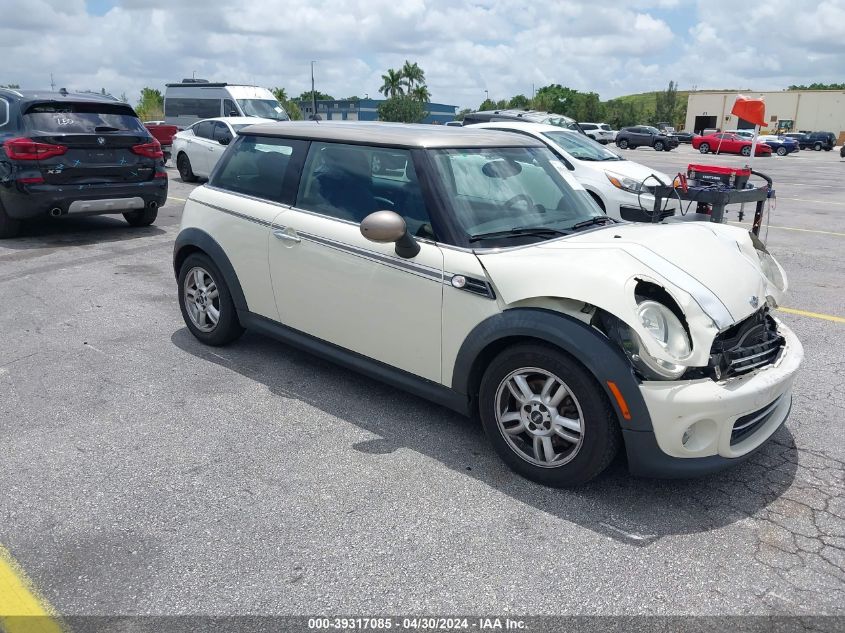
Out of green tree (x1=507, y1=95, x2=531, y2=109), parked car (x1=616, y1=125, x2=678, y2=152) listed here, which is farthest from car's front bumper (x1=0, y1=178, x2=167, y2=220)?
green tree (x1=507, y1=95, x2=531, y2=109)

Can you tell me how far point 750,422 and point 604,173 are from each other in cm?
715

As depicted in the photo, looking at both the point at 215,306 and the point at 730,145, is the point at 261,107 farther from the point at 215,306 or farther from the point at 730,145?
the point at 730,145

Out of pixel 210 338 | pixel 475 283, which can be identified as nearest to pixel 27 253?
pixel 210 338

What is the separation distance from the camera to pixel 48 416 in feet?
13.2

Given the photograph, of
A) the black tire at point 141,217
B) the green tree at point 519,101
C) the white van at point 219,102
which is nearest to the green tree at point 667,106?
the green tree at point 519,101

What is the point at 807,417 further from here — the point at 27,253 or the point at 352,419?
the point at 27,253

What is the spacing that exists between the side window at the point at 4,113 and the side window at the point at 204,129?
6.54 metres

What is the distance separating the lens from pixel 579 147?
34.4 feet

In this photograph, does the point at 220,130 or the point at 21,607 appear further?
the point at 220,130

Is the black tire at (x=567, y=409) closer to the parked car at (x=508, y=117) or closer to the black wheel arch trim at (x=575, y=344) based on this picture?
the black wheel arch trim at (x=575, y=344)

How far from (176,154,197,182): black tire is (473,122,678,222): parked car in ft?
26.6

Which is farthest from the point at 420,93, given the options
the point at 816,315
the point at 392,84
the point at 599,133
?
the point at 816,315

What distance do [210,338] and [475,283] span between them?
99.6 inches

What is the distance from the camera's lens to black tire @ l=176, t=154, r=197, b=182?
1542 cm
